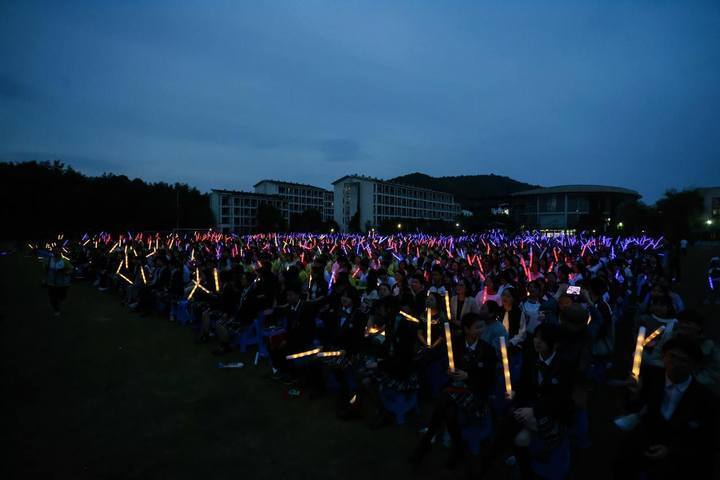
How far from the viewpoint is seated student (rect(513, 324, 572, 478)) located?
3.40 metres

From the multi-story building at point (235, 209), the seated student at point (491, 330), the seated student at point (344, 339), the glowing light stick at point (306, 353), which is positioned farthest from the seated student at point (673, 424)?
the multi-story building at point (235, 209)

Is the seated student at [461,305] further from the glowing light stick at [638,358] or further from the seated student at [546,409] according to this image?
the glowing light stick at [638,358]

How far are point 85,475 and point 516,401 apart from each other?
4.61 meters

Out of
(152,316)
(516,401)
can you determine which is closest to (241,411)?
(516,401)

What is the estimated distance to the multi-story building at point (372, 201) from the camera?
8300cm

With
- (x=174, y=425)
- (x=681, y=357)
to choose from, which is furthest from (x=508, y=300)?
(x=174, y=425)

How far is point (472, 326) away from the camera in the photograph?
4.29 m

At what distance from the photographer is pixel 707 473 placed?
2742 mm

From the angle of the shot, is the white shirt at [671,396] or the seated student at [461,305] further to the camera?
the seated student at [461,305]

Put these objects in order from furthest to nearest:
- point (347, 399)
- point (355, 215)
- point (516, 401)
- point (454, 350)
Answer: point (355, 215)
point (347, 399)
point (454, 350)
point (516, 401)

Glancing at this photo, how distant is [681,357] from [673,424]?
55 centimetres

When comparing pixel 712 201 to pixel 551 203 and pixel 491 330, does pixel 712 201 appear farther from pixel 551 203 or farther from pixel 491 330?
pixel 491 330

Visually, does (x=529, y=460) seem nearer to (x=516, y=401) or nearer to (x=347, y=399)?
(x=516, y=401)

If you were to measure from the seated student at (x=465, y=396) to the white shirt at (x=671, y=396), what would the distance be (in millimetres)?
1469
